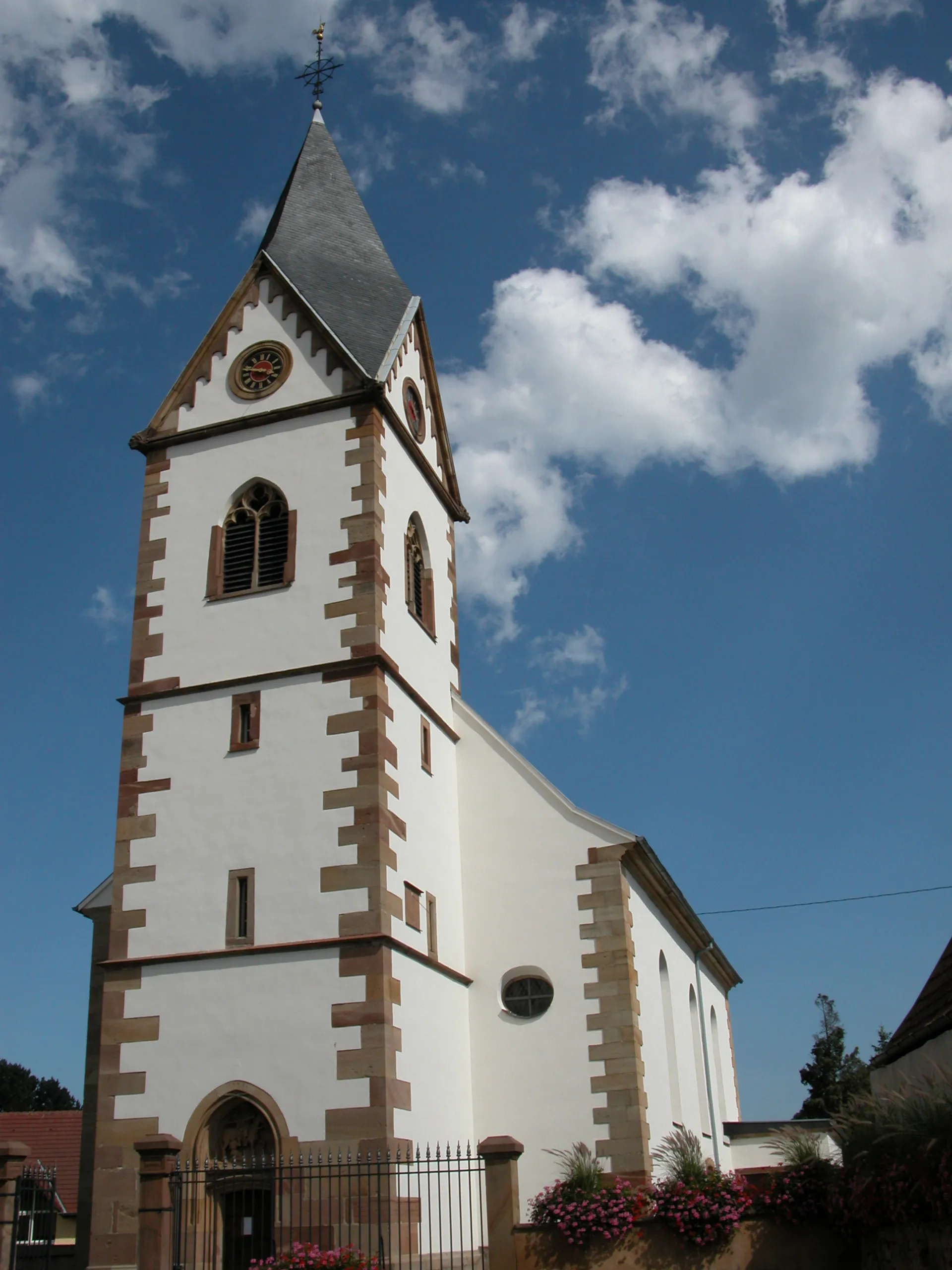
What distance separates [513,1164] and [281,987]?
4119 mm

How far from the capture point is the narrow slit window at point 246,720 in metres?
18.4

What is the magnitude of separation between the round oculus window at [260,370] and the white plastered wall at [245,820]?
5546 mm

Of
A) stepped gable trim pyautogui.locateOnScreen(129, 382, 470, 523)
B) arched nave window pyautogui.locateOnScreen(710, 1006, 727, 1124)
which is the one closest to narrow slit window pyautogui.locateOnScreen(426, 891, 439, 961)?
stepped gable trim pyautogui.locateOnScreen(129, 382, 470, 523)

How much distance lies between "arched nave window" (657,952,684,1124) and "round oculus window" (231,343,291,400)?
1203 centimetres

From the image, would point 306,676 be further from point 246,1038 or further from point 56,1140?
point 56,1140

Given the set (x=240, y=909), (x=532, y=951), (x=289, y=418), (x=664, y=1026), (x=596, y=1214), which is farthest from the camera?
(x=664, y=1026)

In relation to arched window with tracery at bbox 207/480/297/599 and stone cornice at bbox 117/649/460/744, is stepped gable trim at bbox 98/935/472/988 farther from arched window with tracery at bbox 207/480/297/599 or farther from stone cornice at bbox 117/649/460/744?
arched window with tracery at bbox 207/480/297/599

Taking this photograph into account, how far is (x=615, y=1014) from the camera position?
1869cm

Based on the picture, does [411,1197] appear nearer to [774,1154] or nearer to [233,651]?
[774,1154]

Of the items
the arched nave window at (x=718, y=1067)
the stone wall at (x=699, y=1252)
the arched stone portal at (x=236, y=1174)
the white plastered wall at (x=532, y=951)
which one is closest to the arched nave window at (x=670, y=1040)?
the white plastered wall at (x=532, y=951)

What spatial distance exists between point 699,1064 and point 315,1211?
13.6m

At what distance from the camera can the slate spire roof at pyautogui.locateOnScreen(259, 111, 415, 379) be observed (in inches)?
876

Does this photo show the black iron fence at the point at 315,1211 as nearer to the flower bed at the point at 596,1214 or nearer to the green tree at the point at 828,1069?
A: the flower bed at the point at 596,1214

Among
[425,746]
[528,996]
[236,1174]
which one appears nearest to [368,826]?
[425,746]
